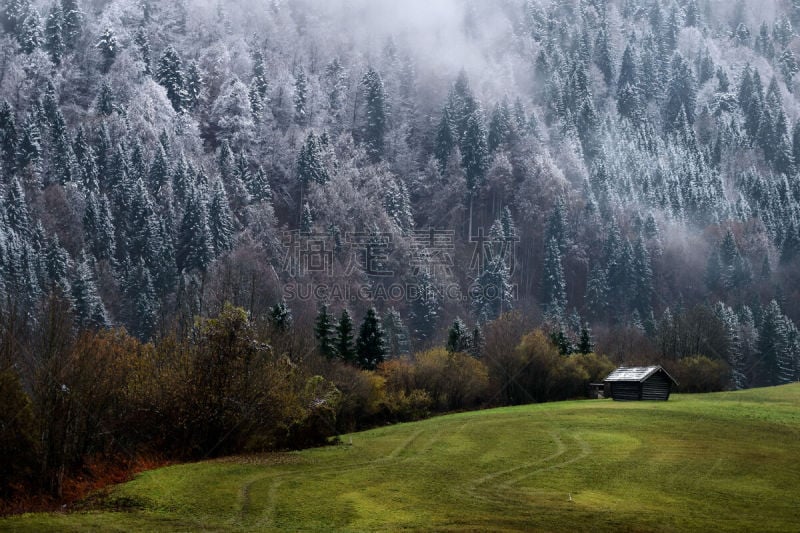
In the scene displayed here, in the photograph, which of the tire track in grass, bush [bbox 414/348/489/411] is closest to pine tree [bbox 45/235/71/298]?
bush [bbox 414/348/489/411]

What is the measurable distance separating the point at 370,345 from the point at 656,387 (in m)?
32.0

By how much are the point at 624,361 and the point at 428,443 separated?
66.2 meters

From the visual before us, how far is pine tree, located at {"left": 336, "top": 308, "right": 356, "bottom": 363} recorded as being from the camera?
9206cm

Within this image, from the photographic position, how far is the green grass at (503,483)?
35000 millimetres

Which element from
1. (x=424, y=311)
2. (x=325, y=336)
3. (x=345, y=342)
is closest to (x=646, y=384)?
(x=345, y=342)

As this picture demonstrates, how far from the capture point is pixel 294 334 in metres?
83.8

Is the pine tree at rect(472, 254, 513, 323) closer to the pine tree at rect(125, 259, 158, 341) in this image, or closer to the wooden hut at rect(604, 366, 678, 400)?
the pine tree at rect(125, 259, 158, 341)

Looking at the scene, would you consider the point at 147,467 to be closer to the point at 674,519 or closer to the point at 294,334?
the point at 674,519

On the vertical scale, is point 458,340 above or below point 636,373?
above

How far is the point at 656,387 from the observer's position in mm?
84438

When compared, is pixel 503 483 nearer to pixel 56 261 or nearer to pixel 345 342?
pixel 345 342

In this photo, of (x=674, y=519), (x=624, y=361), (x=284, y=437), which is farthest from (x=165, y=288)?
(x=674, y=519)

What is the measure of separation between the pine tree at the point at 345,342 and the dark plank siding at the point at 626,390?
28.5 meters

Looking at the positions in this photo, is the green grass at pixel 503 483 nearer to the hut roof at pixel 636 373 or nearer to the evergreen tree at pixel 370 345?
the hut roof at pixel 636 373
